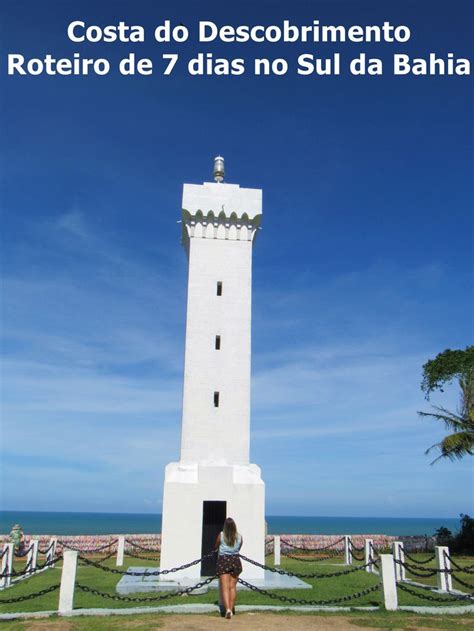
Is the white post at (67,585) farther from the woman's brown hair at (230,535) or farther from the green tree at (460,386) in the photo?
the green tree at (460,386)

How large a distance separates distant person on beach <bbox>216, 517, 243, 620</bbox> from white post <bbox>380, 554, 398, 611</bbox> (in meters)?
3.09

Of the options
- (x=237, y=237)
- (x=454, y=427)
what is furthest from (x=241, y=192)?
(x=454, y=427)

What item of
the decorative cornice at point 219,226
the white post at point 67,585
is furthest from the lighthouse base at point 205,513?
the decorative cornice at point 219,226

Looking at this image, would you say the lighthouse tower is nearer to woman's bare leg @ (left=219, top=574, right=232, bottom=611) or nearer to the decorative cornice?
the decorative cornice

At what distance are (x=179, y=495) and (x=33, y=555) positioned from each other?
635 centimetres

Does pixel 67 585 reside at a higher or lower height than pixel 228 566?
lower

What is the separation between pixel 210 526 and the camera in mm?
14438

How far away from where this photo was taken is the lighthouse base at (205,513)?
14.1 meters

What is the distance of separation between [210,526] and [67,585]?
5.03m

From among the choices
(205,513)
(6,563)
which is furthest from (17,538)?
(205,513)

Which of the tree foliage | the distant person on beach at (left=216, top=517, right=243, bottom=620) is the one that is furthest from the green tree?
the distant person on beach at (left=216, top=517, right=243, bottom=620)

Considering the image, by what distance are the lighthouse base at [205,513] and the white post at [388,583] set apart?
4158mm

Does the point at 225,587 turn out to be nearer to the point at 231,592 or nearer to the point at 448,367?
the point at 231,592

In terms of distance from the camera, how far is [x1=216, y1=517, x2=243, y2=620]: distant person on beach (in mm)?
9766
